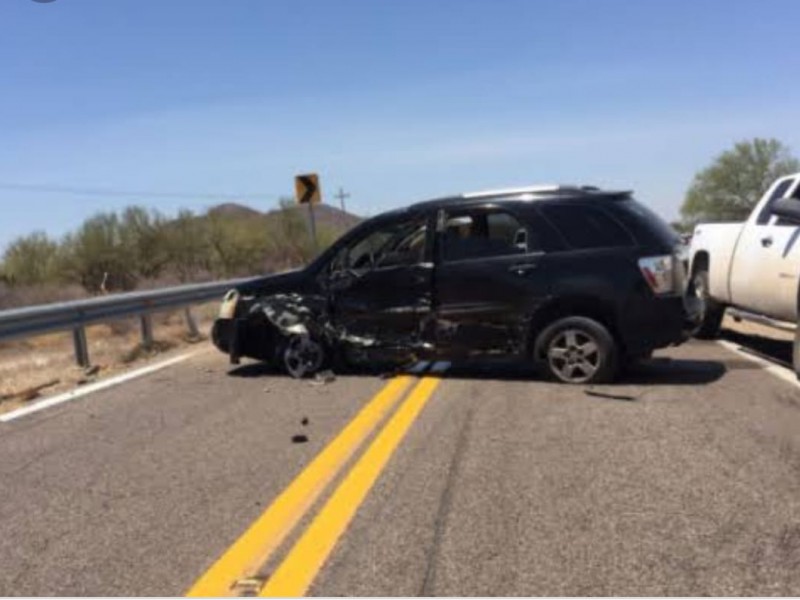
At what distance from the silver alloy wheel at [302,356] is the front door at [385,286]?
32 centimetres

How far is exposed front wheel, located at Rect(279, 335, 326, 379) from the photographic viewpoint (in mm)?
10344

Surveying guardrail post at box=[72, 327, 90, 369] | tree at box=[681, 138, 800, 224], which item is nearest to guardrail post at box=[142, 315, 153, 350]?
guardrail post at box=[72, 327, 90, 369]

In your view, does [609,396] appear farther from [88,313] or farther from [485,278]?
[88,313]

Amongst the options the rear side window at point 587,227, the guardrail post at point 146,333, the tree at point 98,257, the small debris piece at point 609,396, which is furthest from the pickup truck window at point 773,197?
the tree at point 98,257

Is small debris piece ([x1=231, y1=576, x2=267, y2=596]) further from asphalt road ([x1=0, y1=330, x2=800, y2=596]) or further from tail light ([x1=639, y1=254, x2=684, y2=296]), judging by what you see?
tail light ([x1=639, y1=254, x2=684, y2=296])

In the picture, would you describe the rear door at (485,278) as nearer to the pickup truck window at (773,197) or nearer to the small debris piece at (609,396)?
the small debris piece at (609,396)

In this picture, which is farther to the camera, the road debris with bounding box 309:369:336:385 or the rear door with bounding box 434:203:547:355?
the road debris with bounding box 309:369:336:385

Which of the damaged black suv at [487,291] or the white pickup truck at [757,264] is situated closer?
the damaged black suv at [487,291]

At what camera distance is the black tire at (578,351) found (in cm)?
918

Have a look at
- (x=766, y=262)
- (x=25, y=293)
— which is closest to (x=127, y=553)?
(x=766, y=262)

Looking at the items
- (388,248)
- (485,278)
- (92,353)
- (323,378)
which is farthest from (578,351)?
(92,353)

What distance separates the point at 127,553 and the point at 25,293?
104 ft

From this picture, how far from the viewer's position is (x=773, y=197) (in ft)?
36.7

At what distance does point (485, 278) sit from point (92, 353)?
→ 25.8 feet
